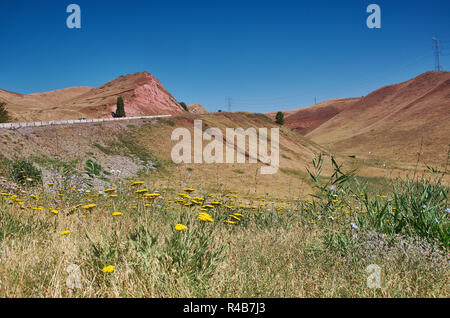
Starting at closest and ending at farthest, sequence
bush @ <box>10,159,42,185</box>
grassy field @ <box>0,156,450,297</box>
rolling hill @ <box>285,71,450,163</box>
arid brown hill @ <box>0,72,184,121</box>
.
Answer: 1. grassy field @ <box>0,156,450,297</box>
2. bush @ <box>10,159,42,185</box>
3. arid brown hill @ <box>0,72,184,121</box>
4. rolling hill @ <box>285,71,450,163</box>

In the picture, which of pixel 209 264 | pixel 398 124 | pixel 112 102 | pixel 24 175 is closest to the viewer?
pixel 209 264

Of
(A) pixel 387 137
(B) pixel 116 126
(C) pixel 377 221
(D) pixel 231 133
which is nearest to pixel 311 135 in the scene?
(A) pixel 387 137

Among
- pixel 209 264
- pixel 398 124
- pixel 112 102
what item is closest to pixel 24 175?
pixel 209 264

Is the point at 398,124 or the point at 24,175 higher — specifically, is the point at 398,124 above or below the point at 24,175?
above

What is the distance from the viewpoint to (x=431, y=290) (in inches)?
94.1

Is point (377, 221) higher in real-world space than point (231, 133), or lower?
lower

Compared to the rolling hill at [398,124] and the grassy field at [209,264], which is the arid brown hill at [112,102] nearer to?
the rolling hill at [398,124]

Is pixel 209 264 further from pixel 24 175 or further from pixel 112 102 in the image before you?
pixel 112 102

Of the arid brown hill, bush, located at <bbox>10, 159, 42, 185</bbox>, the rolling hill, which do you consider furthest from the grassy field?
the arid brown hill

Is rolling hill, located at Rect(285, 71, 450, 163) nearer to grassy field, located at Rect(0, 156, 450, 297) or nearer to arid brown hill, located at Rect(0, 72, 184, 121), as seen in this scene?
arid brown hill, located at Rect(0, 72, 184, 121)
